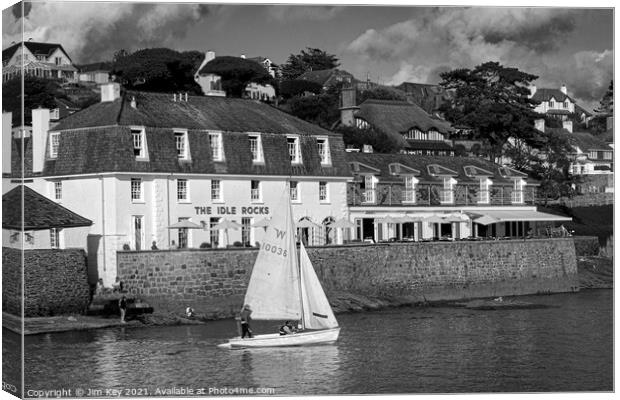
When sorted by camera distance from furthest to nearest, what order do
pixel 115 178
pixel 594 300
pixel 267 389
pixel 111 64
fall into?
1. pixel 594 300
2. pixel 115 178
3. pixel 111 64
4. pixel 267 389

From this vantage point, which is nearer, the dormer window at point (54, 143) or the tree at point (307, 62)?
the tree at point (307, 62)

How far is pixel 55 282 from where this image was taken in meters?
48.3

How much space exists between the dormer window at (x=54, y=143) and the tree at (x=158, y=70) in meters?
3.27

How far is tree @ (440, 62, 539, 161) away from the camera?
4641 cm

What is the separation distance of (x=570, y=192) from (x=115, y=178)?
82.7 feet

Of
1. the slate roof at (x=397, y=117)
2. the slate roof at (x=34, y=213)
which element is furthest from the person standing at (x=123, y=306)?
the slate roof at (x=397, y=117)

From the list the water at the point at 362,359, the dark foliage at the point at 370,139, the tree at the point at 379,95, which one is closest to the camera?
the water at the point at 362,359

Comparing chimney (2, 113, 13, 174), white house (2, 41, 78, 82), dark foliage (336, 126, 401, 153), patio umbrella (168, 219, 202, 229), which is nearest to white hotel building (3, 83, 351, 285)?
patio umbrella (168, 219, 202, 229)

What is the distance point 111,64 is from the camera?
1860 inches

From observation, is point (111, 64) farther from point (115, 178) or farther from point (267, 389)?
point (267, 389)

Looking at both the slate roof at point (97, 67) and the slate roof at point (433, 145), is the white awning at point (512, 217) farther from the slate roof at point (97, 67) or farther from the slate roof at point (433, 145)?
the slate roof at point (97, 67)

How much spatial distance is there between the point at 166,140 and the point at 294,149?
4.87 meters

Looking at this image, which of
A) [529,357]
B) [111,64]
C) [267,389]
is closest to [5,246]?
[267,389]

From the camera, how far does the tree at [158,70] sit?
4531 centimetres
